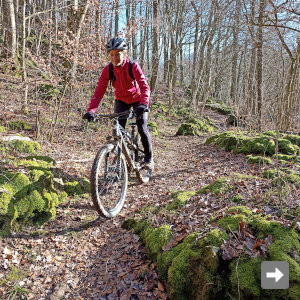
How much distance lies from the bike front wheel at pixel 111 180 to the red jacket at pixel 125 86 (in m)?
0.84

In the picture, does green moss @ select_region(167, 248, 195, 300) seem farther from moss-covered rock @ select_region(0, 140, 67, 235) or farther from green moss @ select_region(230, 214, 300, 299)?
moss-covered rock @ select_region(0, 140, 67, 235)

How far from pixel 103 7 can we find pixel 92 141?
5537 mm

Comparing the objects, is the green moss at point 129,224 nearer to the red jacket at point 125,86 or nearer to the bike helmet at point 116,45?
the red jacket at point 125,86

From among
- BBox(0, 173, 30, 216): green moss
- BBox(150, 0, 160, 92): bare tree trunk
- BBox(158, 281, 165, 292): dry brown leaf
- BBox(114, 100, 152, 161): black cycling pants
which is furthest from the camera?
BBox(150, 0, 160, 92): bare tree trunk

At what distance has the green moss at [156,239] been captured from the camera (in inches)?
105

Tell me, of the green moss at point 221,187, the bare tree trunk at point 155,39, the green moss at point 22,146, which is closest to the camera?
the green moss at point 221,187

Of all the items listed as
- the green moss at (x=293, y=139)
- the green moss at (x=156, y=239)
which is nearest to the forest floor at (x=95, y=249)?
the green moss at (x=156, y=239)

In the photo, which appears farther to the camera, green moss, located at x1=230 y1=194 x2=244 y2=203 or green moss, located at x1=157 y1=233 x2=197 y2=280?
green moss, located at x1=230 y1=194 x2=244 y2=203

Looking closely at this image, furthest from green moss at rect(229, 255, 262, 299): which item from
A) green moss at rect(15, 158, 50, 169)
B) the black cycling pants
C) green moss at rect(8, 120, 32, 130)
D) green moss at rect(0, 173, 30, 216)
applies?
green moss at rect(8, 120, 32, 130)

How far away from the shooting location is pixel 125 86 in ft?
14.3

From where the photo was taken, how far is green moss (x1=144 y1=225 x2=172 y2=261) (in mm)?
2674

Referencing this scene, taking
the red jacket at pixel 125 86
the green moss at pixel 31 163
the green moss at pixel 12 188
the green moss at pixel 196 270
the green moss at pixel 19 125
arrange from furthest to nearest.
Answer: the green moss at pixel 19 125, the red jacket at pixel 125 86, the green moss at pixel 31 163, the green moss at pixel 12 188, the green moss at pixel 196 270

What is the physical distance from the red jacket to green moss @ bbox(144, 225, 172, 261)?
2138mm

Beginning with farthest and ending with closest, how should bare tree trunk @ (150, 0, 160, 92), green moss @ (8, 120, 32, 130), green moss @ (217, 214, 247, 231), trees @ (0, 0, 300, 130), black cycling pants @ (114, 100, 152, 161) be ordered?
bare tree trunk @ (150, 0, 160, 92), green moss @ (8, 120, 32, 130), trees @ (0, 0, 300, 130), black cycling pants @ (114, 100, 152, 161), green moss @ (217, 214, 247, 231)
